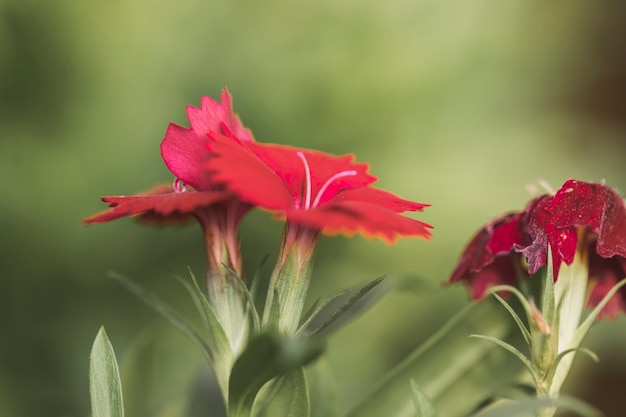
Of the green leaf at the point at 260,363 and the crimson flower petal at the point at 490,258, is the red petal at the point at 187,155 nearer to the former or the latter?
the green leaf at the point at 260,363

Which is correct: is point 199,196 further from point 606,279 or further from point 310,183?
point 606,279

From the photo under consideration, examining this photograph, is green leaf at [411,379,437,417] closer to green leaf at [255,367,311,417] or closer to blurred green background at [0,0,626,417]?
green leaf at [255,367,311,417]

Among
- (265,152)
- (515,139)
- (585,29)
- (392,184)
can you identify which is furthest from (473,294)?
(585,29)

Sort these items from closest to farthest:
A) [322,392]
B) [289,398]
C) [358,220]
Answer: [358,220] → [289,398] → [322,392]

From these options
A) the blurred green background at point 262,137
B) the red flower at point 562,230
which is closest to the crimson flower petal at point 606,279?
the red flower at point 562,230

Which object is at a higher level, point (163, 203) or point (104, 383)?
point (163, 203)

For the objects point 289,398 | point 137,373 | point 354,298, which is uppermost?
point 354,298

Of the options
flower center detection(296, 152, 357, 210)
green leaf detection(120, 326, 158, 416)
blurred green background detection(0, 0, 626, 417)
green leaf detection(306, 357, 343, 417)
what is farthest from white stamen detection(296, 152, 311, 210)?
blurred green background detection(0, 0, 626, 417)

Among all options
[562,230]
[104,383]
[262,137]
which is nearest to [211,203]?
[104,383]
